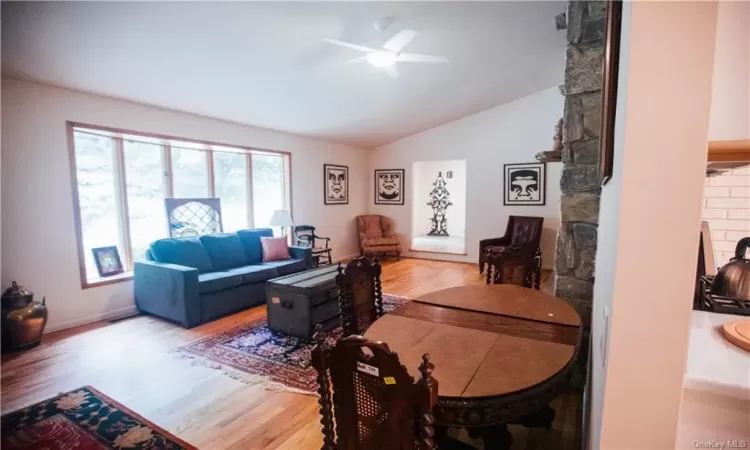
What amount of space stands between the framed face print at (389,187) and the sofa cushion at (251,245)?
133 inches

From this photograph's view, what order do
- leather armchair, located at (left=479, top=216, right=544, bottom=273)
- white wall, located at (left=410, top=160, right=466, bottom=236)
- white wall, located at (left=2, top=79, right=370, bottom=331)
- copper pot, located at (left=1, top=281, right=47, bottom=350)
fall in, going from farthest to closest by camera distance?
1. white wall, located at (left=410, top=160, right=466, bottom=236)
2. leather armchair, located at (left=479, top=216, right=544, bottom=273)
3. white wall, located at (left=2, top=79, right=370, bottom=331)
4. copper pot, located at (left=1, top=281, right=47, bottom=350)

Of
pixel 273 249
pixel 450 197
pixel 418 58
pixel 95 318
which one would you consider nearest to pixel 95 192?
pixel 95 318

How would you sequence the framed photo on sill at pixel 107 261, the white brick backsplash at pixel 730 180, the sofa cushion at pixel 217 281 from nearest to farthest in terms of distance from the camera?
the white brick backsplash at pixel 730 180 < the sofa cushion at pixel 217 281 < the framed photo on sill at pixel 107 261

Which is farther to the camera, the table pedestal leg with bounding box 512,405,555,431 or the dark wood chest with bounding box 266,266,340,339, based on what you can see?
the dark wood chest with bounding box 266,266,340,339

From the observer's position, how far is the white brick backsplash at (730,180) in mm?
1643

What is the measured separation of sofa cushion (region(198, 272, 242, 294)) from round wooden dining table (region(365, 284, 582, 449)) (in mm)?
2669

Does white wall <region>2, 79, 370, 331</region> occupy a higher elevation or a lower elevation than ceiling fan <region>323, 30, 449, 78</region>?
lower

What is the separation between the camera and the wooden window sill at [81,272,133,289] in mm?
3784

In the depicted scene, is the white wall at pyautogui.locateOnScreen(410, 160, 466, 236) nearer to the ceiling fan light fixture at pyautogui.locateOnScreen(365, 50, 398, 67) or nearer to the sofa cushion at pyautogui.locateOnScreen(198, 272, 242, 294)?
the sofa cushion at pyautogui.locateOnScreen(198, 272, 242, 294)

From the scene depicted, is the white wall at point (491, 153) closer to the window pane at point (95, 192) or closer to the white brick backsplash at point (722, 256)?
the white brick backsplash at point (722, 256)

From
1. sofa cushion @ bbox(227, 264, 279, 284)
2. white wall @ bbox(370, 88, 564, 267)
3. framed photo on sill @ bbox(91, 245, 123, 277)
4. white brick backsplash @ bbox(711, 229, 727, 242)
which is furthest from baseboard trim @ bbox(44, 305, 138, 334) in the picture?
white brick backsplash @ bbox(711, 229, 727, 242)

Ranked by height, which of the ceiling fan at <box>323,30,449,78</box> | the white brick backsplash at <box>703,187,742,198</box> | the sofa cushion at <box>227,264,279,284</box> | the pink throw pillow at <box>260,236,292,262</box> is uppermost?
the ceiling fan at <box>323,30,449,78</box>

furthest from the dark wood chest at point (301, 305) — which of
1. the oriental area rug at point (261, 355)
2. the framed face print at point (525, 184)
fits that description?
the framed face print at point (525, 184)

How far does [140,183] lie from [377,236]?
432 centimetres
